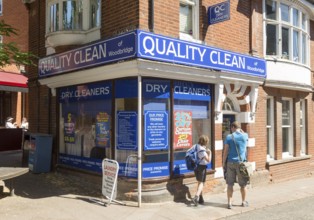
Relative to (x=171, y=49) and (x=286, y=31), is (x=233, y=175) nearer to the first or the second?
(x=171, y=49)

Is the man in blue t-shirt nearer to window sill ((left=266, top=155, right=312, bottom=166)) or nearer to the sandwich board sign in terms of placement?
the sandwich board sign

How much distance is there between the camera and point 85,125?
9.88 meters

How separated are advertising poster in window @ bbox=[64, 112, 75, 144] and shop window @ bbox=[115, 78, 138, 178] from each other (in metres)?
2.23

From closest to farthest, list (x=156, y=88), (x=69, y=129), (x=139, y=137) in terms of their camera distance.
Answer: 1. (x=139, y=137)
2. (x=156, y=88)
3. (x=69, y=129)

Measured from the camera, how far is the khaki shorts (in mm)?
8070

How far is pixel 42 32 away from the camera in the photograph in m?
11.6

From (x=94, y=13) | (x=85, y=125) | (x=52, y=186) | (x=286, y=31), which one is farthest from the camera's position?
(x=286, y=31)

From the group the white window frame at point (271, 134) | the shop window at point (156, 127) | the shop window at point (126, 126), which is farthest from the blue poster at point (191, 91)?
the white window frame at point (271, 134)

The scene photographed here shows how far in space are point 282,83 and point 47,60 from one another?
7274 millimetres

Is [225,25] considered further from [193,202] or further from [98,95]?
[193,202]

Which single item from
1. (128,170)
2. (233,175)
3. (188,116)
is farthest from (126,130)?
(233,175)

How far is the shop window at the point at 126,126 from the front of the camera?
8188mm

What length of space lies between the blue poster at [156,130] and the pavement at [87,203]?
1285 mm

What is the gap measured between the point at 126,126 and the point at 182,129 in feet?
4.71
